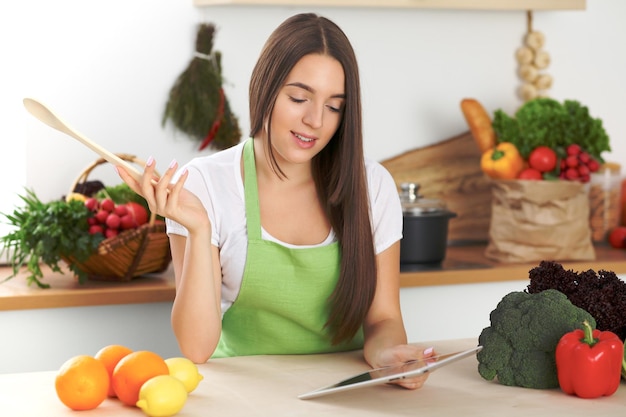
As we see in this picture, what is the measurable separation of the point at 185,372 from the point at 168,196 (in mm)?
307

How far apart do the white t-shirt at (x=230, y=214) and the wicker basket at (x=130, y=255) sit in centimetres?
67

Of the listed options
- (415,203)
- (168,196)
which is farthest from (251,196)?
(415,203)

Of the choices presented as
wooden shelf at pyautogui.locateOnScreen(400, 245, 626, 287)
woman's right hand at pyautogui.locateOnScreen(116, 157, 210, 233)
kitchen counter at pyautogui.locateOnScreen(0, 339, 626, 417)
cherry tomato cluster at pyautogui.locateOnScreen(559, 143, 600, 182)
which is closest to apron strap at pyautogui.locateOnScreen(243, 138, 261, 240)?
woman's right hand at pyautogui.locateOnScreen(116, 157, 210, 233)

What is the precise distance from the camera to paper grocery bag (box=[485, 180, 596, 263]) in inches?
120

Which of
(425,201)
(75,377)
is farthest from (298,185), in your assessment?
(425,201)

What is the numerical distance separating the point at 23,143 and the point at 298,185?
1288 mm

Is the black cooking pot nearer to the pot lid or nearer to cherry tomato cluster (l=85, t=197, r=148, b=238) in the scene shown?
the pot lid

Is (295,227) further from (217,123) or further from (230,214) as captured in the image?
(217,123)

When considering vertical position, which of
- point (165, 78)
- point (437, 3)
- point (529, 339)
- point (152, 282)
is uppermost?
point (437, 3)

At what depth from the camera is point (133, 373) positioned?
1.43 meters

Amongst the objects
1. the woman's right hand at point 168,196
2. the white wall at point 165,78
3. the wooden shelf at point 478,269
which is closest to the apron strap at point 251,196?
the woman's right hand at point 168,196

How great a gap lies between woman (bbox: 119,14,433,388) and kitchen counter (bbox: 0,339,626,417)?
0.16m

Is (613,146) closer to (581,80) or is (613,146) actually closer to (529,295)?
(581,80)

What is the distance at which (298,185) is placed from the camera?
2.04 meters
